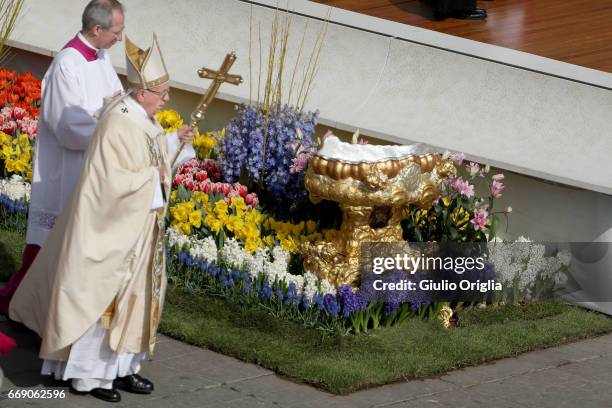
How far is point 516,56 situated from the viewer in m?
9.57

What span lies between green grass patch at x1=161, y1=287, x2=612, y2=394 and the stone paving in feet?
0.25

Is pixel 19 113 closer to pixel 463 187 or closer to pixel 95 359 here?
pixel 463 187

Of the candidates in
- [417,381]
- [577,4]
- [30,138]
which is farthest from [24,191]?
[577,4]

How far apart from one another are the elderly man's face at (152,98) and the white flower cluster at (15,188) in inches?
114

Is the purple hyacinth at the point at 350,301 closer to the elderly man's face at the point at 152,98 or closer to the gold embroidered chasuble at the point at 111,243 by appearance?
the gold embroidered chasuble at the point at 111,243

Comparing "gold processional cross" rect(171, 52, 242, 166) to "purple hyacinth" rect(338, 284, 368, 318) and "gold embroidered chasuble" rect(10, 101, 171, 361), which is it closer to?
"gold embroidered chasuble" rect(10, 101, 171, 361)

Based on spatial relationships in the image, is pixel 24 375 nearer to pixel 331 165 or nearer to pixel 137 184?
pixel 137 184

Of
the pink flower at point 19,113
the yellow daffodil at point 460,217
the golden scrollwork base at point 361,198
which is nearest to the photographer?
the golden scrollwork base at point 361,198

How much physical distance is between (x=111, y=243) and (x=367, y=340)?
1768 mm

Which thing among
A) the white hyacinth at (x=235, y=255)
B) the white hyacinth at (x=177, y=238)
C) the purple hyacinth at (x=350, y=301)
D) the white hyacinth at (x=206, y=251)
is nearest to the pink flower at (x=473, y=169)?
the purple hyacinth at (x=350, y=301)

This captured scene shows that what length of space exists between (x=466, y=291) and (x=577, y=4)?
503 centimetres

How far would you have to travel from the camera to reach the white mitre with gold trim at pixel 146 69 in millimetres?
6477

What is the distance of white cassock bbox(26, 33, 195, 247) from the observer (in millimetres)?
7152

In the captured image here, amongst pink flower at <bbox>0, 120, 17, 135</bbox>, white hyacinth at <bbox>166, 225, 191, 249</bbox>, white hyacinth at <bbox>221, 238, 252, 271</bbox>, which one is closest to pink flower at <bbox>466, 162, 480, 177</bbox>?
white hyacinth at <bbox>221, 238, 252, 271</bbox>
